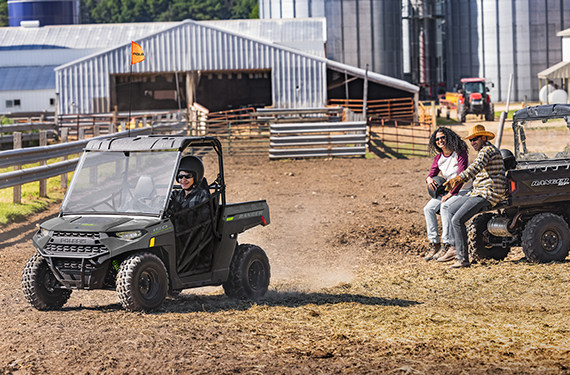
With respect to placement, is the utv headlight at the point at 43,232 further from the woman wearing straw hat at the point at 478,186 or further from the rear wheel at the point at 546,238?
the rear wheel at the point at 546,238

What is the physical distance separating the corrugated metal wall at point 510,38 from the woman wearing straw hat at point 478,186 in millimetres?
53706

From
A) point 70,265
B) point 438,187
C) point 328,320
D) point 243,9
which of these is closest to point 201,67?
point 438,187

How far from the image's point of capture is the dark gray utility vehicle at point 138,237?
23.6ft

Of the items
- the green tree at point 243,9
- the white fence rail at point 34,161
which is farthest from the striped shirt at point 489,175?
the green tree at point 243,9

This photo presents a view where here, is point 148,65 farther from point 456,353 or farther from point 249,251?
point 456,353

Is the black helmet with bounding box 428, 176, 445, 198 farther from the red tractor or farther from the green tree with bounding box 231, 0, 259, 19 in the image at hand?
the green tree with bounding box 231, 0, 259, 19

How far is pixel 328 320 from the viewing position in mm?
7180

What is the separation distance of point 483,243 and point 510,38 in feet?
179

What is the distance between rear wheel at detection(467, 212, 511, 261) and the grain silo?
47.3 metres

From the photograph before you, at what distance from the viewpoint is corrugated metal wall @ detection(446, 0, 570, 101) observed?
202 feet

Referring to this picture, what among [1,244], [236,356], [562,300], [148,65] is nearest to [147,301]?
[236,356]

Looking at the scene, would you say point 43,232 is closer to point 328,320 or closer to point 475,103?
point 328,320

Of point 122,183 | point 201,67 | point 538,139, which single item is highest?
point 201,67

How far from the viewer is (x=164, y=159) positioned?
7910 mm
